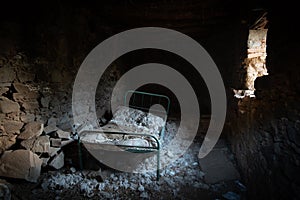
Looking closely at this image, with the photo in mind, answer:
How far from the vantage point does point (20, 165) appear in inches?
102

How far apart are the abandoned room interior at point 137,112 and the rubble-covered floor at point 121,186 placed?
2 centimetres

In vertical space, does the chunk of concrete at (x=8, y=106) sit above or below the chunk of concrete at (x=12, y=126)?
above

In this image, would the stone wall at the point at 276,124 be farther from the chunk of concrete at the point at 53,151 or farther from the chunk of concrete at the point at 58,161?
the chunk of concrete at the point at 53,151

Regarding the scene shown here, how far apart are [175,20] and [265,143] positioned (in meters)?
3.40

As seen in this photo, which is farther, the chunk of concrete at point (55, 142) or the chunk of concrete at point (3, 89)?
the chunk of concrete at point (55, 142)

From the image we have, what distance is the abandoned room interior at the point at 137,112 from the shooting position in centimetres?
206

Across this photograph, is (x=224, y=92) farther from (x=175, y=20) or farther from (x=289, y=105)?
(x=289, y=105)

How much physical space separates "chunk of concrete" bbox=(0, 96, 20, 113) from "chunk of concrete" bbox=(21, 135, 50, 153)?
1.66ft

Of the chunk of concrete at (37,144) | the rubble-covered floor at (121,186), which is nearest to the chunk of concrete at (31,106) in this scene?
the chunk of concrete at (37,144)

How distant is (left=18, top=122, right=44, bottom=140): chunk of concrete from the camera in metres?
2.88

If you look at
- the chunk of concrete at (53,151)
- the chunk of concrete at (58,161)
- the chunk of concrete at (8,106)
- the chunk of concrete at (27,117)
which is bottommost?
the chunk of concrete at (58,161)

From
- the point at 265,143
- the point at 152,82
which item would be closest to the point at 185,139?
the point at 265,143

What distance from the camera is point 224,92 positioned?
4547 millimetres

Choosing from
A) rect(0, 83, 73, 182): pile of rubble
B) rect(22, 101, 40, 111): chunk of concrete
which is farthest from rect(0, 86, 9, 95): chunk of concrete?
rect(22, 101, 40, 111): chunk of concrete
